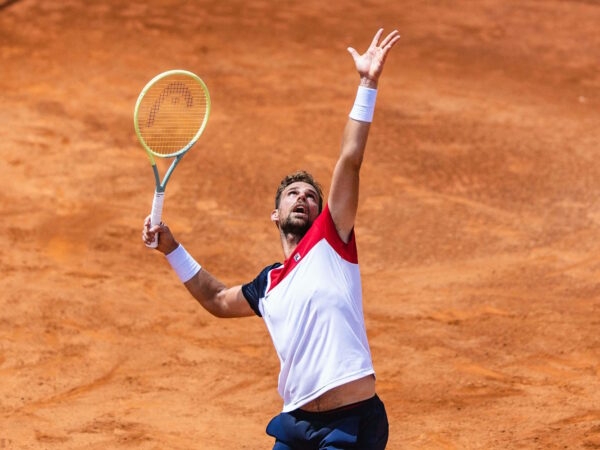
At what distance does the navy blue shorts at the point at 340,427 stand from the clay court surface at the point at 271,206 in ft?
7.70

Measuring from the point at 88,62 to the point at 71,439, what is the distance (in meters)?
9.13

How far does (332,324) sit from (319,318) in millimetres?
72

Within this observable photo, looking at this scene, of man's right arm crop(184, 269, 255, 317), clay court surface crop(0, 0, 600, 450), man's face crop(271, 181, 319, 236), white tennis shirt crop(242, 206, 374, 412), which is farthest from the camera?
clay court surface crop(0, 0, 600, 450)

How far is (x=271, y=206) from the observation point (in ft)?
40.1

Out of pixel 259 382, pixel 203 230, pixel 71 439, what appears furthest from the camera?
pixel 203 230

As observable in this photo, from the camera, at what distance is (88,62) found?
52.4 ft

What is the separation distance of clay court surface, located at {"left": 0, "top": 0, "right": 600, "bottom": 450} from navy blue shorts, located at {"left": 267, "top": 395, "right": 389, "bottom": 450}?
7.70 ft

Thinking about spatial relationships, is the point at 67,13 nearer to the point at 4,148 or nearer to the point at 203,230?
the point at 4,148

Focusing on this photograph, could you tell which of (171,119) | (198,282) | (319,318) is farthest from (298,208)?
(171,119)

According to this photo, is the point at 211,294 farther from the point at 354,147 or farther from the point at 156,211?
the point at 354,147

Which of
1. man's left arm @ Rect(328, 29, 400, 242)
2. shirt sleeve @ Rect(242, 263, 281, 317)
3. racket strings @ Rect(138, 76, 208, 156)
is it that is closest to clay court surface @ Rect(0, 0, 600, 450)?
racket strings @ Rect(138, 76, 208, 156)

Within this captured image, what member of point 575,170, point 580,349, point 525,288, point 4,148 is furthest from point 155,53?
point 580,349

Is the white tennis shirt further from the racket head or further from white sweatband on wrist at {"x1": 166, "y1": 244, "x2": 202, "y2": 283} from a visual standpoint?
the racket head

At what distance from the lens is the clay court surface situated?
336 inches
